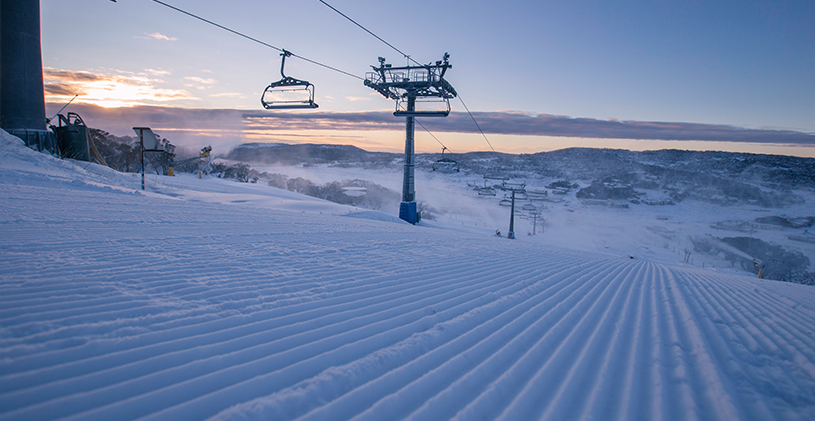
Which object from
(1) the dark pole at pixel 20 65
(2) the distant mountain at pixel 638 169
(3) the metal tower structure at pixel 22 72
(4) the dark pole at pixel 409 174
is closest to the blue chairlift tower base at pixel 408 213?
(4) the dark pole at pixel 409 174

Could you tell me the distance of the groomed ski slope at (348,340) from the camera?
197 centimetres

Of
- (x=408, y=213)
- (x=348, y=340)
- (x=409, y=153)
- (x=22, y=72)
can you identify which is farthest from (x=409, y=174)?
(x=22, y=72)

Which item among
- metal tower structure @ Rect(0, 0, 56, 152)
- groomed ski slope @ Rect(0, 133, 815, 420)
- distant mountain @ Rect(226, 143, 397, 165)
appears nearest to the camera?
groomed ski slope @ Rect(0, 133, 815, 420)

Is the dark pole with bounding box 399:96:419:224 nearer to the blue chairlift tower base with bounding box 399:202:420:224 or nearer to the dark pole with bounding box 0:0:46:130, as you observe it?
the blue chairlift tower base with bounding box 399:202:420:224

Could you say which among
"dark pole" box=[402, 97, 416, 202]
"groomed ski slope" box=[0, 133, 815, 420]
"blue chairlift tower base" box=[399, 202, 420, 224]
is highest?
"dark pole" box=[402, 97, 416, 202]

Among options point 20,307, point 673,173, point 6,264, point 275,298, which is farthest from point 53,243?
point 673,173

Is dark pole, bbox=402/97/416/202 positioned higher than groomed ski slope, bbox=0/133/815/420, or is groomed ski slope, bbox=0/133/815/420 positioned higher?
dark pole, bbox=402/97/416/202

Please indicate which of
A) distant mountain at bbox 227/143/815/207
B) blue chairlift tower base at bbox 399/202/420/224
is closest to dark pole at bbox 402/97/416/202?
blue chairlift tower base at bbox 399/202/420/224

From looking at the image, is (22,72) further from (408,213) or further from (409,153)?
(408,213)

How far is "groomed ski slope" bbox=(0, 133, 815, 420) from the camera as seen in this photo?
1.97 metres

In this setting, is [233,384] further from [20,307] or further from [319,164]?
[319,164]

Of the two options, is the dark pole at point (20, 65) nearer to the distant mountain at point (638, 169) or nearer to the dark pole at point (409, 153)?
the dark pole at point (409, 153)

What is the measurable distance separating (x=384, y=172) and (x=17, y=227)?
67034 mm

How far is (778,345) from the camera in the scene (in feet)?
10.9
